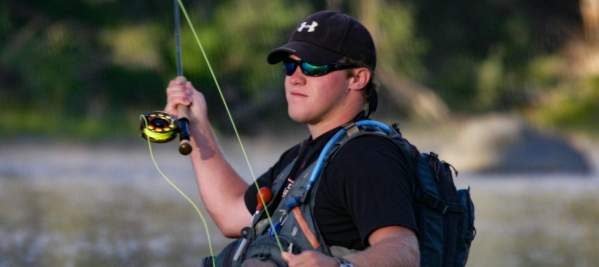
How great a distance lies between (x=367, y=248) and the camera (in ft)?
11.6

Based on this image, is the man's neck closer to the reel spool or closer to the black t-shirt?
the black t-shirt

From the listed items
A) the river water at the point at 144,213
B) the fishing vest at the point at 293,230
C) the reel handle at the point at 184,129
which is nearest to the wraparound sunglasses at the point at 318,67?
the fishing vest at the point at 293,230

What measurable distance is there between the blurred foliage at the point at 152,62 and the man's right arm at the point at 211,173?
1813 cm

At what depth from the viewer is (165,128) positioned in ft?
14.3

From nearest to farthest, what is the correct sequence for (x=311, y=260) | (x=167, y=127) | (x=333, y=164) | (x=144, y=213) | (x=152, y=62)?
(x=311, y=260)
(x=333, y=164)
(x=167, y=127)
(x=144, y=213)
(x=152, y=62)

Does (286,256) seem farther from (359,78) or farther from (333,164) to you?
(359,78)

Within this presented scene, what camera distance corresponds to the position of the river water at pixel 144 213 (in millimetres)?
9703

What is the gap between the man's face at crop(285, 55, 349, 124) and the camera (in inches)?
154

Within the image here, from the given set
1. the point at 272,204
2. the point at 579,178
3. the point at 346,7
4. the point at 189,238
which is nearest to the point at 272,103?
the point at 346,7

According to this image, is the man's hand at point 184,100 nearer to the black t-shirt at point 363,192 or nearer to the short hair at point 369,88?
the short hair at point 369,88

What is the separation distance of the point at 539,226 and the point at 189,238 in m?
3.09

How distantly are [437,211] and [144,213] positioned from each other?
363 inches

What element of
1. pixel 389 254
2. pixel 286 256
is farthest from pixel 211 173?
pixel 389 254

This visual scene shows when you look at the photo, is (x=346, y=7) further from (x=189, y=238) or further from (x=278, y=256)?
(x=278, y=256)
